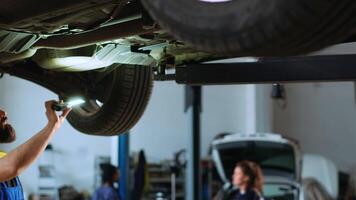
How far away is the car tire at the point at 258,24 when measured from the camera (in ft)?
4.37

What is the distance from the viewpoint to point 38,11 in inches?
77.8

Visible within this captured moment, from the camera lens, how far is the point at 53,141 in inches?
389

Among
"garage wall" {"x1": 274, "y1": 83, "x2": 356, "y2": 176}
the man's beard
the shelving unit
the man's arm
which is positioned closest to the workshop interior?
the man's arm

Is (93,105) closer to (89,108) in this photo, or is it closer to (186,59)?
(89,108)

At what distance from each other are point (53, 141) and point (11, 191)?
7208 mm

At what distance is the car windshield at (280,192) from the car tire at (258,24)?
17.6 feet

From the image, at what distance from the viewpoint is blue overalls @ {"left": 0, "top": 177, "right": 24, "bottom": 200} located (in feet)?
9.01

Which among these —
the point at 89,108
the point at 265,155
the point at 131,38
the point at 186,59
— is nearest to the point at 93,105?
the point at 89,108

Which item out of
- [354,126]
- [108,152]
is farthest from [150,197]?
[354,126]

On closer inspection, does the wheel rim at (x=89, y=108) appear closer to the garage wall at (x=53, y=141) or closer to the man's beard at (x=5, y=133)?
the man's beard at (x=5, y=133)

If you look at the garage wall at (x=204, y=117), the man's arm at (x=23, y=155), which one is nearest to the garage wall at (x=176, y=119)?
the garage wall at (x=204, y=117)

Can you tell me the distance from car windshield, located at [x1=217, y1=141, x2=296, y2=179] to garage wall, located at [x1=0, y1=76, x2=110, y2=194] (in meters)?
3.30

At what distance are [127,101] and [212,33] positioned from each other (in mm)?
1685

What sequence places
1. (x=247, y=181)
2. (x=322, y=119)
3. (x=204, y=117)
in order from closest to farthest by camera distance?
(x=247, y=181) → (x=204, y=117) → (x=322, y=119)
